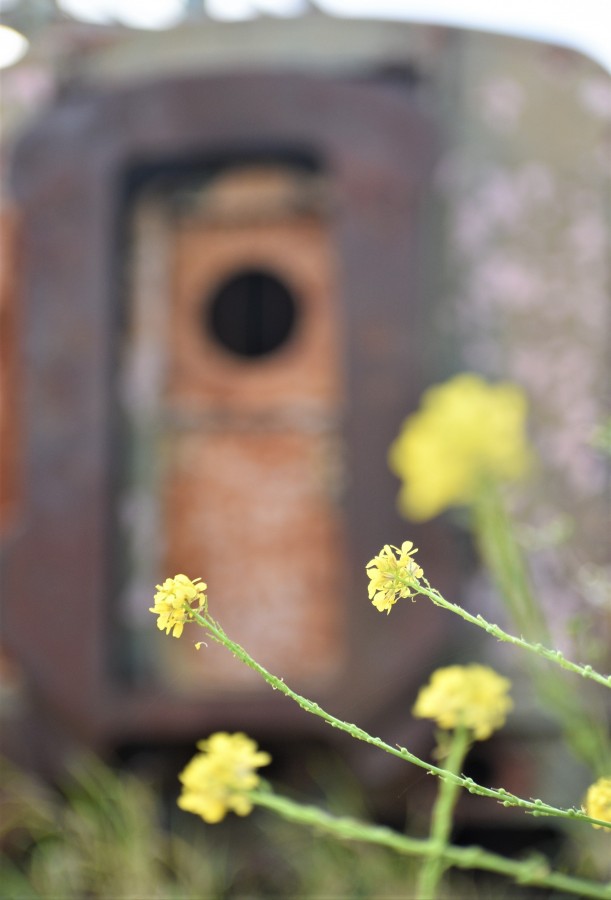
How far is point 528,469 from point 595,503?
201 mm

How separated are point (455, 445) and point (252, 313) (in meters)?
0.85

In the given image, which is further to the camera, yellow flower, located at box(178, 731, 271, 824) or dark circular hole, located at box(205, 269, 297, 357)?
dark circular hole, located at box(205, 269, 297, 357)

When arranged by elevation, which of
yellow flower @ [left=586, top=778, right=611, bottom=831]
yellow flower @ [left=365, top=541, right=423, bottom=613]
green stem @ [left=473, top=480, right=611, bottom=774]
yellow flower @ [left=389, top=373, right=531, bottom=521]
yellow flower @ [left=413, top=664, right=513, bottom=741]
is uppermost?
yellow flower @ [left=389, top=373, right=531, bottom=521]

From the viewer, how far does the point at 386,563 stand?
61 cm

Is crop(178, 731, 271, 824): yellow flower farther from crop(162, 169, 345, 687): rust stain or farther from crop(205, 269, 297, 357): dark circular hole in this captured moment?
crop(205, 269, 297, 357): dark circular hole

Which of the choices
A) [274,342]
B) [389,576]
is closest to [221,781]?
[389,576]

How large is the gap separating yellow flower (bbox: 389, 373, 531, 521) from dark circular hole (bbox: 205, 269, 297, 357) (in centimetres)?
45

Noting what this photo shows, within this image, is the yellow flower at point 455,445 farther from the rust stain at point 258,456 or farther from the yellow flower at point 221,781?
the yellow flower at point 221,781

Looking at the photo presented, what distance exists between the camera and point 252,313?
2752 mm

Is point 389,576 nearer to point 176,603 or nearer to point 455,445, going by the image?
point 176,603

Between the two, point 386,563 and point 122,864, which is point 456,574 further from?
point 386,563

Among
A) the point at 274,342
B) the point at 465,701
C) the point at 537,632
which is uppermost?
the point at 274,342

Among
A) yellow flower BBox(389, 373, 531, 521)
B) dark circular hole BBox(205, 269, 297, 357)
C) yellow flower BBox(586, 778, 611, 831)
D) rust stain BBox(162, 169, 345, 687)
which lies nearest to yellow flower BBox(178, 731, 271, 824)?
yellow flower BBox(586, 778, 611, 831)

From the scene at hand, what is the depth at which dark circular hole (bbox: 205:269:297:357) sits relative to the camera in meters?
2.73
